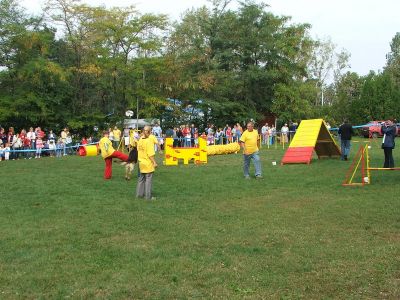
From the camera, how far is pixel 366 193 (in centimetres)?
1125

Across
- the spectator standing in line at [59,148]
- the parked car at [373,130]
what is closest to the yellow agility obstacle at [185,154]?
the spectator standing in line at [59,148]

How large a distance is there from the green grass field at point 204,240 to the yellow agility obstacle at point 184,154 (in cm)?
644

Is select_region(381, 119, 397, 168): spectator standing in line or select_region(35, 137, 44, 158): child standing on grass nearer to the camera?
select_region(381, 119, 397, 168): spectator standing in line

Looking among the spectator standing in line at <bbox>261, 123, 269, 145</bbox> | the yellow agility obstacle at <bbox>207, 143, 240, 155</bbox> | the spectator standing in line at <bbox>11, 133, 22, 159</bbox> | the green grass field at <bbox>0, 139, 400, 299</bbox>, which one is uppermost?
the spectator standing in line at <bbox>261, 123, 269, 145</bbox>

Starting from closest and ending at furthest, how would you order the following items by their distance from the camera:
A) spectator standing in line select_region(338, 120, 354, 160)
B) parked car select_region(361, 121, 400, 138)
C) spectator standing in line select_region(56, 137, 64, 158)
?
spectator standing in line select_region(338, 120, 354, 160) → spectator standing in line select_region(56, 137, 64, 158) → parked car select_region(361, 121, 400, 138)

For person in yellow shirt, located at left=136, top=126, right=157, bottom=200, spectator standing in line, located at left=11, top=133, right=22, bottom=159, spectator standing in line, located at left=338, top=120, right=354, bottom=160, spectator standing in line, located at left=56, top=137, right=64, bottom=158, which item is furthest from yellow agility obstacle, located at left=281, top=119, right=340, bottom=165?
spectator standing in line, located at left=11, top=133, right=22, bottom=159

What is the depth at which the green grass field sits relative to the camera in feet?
17.7

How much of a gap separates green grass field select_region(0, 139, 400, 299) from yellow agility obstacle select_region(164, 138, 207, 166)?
6.44 metres

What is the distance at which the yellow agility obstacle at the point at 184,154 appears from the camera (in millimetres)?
20047

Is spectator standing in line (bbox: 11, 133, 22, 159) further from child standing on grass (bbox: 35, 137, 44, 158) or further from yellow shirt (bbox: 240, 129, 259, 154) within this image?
yellow shirt (bbox: 240, 129, 259, 154)

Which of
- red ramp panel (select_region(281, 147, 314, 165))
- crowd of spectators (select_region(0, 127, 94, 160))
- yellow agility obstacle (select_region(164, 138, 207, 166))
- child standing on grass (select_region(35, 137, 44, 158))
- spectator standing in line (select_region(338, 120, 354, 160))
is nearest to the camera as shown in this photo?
red ramp panel (select_region(281, 147, 314, 165))

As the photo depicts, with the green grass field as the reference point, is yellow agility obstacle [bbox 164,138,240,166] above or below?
above

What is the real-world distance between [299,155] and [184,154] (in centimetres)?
476

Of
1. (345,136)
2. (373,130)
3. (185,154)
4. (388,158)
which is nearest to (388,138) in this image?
(388,158)
